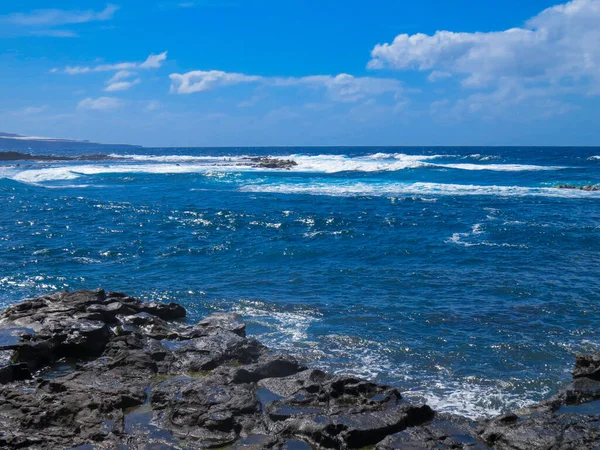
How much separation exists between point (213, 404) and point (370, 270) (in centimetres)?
1072

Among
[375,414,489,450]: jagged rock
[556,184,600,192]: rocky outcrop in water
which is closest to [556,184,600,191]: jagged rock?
[556,184,600,192]: rocky outcrop in water

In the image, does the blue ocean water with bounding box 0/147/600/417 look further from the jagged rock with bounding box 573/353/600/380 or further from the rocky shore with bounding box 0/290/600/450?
the rocky shore with bounding box 0/290/600/450

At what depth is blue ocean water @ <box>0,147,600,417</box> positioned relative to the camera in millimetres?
11078

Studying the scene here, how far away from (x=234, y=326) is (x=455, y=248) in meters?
12.0

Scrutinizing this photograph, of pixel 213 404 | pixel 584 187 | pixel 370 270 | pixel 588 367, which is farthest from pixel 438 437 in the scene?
pixel 584 187

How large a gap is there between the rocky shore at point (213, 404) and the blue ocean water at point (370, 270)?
132cm

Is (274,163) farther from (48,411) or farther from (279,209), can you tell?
(48,411)

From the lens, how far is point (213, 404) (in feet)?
26.5

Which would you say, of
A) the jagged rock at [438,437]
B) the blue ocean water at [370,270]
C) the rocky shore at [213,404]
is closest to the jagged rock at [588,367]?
the rocky shore at [213,404]

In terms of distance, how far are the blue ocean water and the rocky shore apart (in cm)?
132

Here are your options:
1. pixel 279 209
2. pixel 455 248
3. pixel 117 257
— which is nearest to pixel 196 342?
pixel 117 257

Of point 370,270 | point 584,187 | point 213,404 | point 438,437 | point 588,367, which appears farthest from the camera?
point 584,187

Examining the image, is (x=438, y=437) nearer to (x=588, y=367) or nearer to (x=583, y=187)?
(x=588, y=367)

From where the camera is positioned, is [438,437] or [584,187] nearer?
[438,437]
